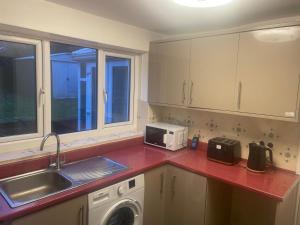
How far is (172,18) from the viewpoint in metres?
2.00

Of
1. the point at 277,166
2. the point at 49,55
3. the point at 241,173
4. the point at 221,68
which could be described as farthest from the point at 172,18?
the point at 277,166

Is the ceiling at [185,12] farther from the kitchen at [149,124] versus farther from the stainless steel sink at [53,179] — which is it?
the stainless steel sink at [53,179]

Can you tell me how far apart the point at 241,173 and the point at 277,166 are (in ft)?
1.28

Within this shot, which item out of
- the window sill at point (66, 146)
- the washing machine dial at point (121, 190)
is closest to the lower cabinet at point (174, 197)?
the washing machine dial at point (121, 190)

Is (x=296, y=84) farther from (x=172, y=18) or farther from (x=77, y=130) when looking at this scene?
(x=77, y=130)

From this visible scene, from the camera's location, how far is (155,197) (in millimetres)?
2086

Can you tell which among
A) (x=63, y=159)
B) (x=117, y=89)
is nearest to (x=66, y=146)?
(x=63, y=159)

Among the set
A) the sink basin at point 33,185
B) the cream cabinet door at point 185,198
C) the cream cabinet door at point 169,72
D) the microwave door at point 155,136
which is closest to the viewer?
the sink basin at point 33,185

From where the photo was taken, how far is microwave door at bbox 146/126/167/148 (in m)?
2.46

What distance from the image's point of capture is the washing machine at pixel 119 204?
1594mm

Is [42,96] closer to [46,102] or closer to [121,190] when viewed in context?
[46,102]

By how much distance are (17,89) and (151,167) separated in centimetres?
129

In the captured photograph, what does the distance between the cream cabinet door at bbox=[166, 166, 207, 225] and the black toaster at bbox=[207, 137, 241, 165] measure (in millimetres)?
323

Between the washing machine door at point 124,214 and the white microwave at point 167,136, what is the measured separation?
74 cm
